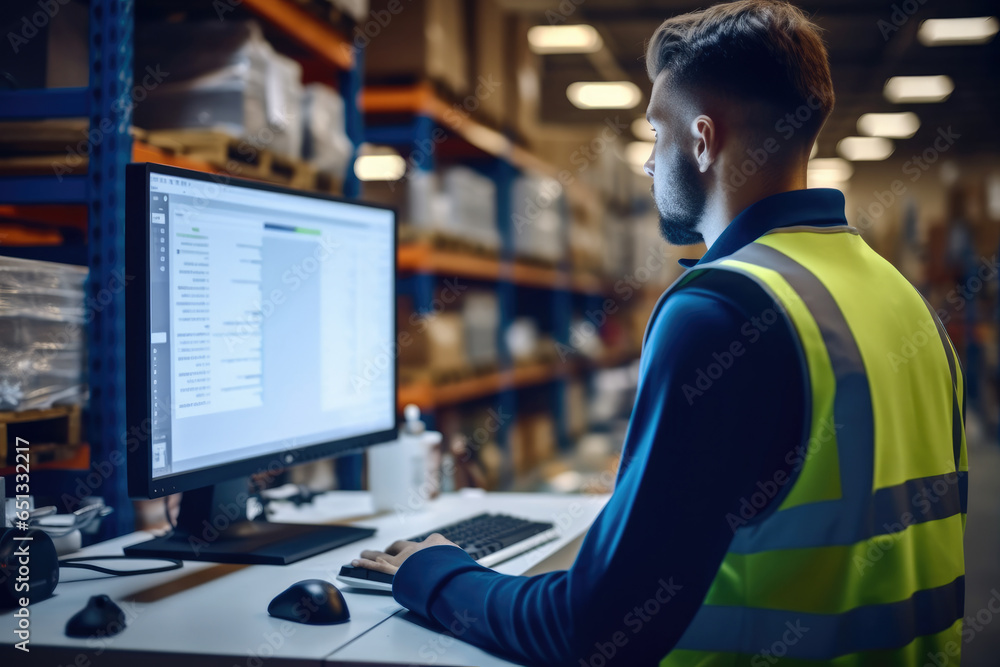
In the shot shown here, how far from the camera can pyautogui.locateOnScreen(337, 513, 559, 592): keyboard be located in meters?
1.25

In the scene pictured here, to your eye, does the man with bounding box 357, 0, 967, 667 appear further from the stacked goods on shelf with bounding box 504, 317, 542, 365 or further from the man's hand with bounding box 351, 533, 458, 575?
the stacked goods on shelf with bounding box 504, 317, 542, 365

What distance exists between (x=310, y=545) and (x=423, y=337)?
2.10m

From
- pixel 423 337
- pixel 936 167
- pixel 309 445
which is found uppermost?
pixel 936 167

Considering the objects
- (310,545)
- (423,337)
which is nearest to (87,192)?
(310,545)

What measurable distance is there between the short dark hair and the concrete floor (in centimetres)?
129

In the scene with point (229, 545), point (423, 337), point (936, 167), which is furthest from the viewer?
point (936, 167)

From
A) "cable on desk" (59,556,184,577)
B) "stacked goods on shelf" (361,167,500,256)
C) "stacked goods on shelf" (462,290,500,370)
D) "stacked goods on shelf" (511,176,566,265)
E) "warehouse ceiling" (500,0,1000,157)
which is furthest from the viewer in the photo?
"warehouse ceiling" (500,0,1000,157)

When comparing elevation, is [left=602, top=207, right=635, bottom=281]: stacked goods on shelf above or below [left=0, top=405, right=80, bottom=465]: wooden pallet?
above

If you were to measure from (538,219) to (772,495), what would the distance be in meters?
4.30

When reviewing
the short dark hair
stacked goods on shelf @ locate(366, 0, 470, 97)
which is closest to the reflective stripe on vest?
the short dark hair

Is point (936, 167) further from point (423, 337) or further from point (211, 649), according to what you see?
point (211, 649)

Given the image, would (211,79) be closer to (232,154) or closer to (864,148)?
(232,154)

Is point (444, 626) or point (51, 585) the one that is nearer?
point (444, 626)

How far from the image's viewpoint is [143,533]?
64.5 inches
